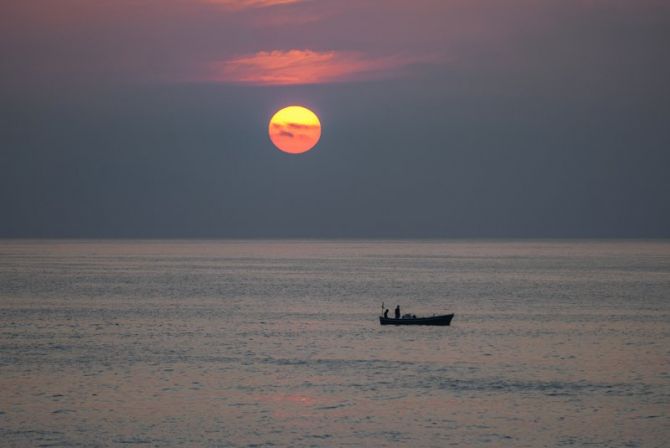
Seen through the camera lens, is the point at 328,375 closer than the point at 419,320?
Yes

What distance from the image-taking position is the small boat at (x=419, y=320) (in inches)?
2970

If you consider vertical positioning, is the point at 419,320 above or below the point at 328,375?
above

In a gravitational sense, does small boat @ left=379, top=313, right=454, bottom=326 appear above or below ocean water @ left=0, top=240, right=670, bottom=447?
above

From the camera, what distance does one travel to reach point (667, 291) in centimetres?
12756

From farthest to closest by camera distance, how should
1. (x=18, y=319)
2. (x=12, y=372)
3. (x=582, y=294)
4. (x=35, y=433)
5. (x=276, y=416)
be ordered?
(x=582, y=294) < (x=18, y=319) < (x=12, y=372) < (x=276, y=416) < (x=35, y=433)

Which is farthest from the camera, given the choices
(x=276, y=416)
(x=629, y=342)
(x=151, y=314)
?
(x=151, y=314)

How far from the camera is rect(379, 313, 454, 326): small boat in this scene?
75438mm

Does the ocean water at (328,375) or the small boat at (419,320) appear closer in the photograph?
the ocean water at (328,375)

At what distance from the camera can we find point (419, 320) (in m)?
75.6

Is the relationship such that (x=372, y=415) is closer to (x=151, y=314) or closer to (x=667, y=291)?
(x=151, y=314)

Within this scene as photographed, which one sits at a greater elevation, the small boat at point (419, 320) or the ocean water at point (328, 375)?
the small boat at point (419, 320)

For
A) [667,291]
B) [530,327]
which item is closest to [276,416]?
[530,327]

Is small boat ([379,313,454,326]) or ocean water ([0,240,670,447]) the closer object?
ocean water ([0,240,670,447])

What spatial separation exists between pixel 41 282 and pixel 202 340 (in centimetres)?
8392
